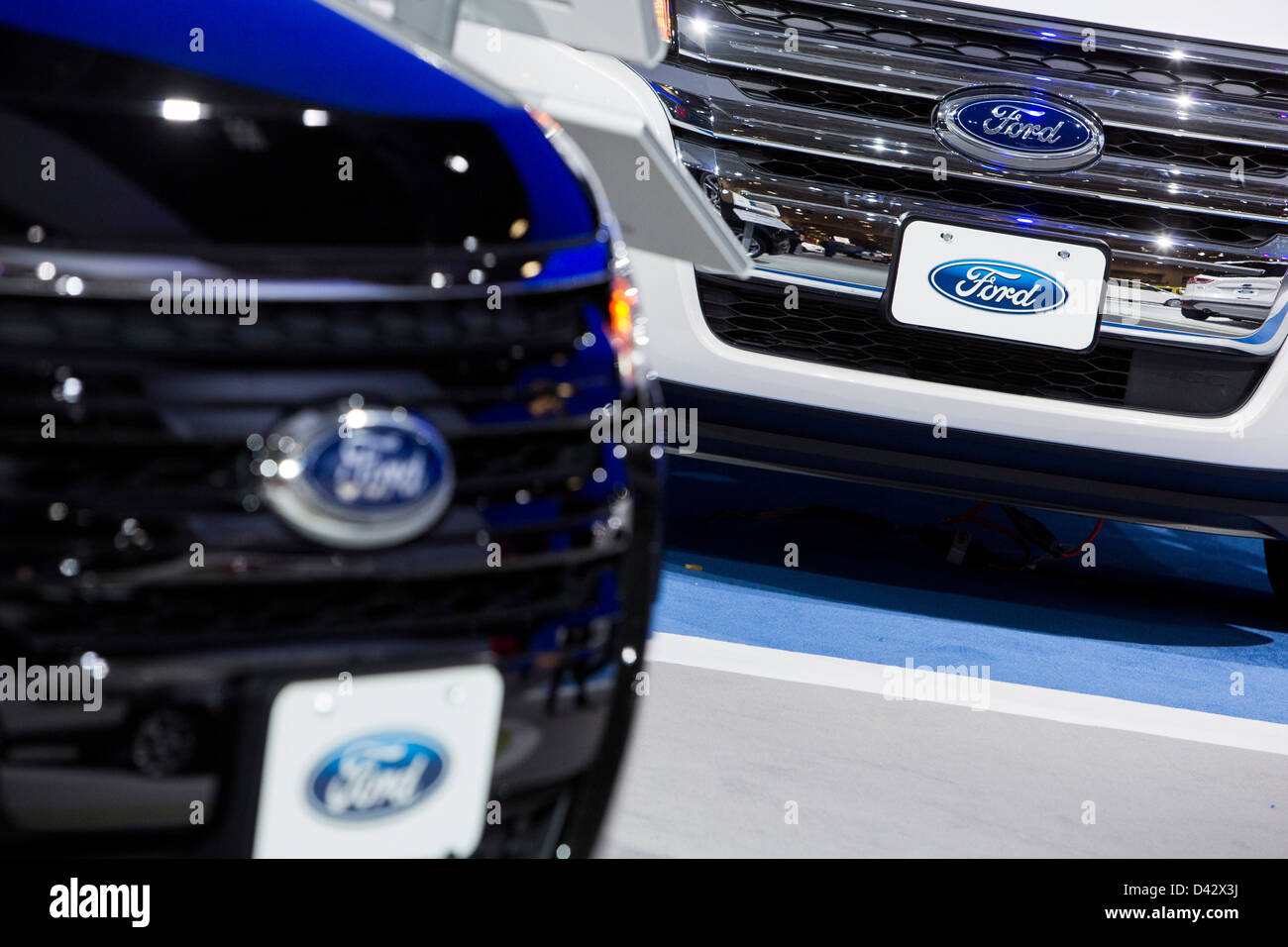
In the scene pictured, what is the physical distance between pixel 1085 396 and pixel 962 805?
972 millimetres

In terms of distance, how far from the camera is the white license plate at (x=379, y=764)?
3.49ft

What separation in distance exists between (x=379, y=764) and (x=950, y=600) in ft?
7.47

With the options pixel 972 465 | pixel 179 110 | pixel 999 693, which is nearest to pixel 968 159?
pixel 972 465

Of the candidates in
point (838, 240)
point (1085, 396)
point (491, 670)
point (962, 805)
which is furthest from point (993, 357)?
point (491, 670)

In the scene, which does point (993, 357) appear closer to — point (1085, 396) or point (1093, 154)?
point (1085, 396)

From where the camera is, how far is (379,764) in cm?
111

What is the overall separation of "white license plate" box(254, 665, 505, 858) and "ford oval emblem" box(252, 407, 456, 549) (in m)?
0.11

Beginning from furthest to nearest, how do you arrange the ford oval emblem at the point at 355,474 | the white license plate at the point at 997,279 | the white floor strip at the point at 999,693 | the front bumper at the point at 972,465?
the front bumper at the point at 972,465 < the white license plate at the point at 997,279 < the white floor strip at the point at 999,693 < the ford oval emblem at the point at 355,474

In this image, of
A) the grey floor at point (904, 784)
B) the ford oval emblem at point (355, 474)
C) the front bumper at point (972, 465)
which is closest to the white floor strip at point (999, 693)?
the grey floor at point (904, 784)

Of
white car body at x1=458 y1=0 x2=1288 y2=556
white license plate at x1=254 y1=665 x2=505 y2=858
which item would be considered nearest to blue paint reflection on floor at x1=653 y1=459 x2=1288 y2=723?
white car body at x1=458 y1=0 x2=1288 y2=556

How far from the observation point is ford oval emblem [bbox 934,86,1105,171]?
9.07 feet

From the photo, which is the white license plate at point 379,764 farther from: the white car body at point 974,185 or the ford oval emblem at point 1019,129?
the ford oval emblem at point 1019,129
